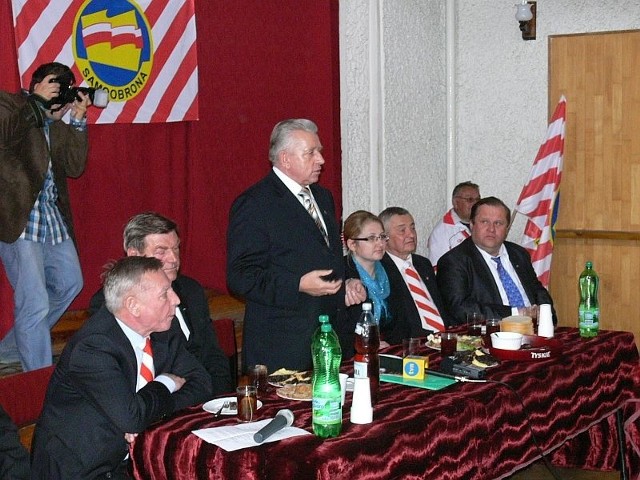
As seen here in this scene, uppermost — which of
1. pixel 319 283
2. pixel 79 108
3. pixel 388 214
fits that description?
pixel 79 108

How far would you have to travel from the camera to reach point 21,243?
4164 millimetres

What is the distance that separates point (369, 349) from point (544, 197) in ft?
12.6

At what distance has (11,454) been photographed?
2.48 m

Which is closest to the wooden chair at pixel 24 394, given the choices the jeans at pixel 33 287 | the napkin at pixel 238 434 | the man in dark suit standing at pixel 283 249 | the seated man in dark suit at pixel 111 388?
the seated man in dark suit at pixel 111 388

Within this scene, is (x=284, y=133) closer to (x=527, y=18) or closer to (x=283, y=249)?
(x=283, y=249)

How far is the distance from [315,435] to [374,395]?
1.15 ft

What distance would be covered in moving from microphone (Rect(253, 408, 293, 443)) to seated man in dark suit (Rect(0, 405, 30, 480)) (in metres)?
0.62

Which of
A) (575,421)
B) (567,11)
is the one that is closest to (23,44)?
(575,421)

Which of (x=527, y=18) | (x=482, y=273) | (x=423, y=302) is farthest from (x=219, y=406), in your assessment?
(x=527, y=18)

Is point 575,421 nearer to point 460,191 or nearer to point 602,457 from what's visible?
point 602,457

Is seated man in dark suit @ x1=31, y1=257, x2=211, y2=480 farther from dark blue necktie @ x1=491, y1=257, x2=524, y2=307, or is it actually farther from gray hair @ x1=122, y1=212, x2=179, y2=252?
dark blue necktie @ x1=491, y1=257, x2=524, y2=307

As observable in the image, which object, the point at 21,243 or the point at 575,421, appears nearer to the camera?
the point at 575,421

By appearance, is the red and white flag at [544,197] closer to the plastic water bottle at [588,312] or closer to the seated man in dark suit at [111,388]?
the plastic water bottle at [588,312]

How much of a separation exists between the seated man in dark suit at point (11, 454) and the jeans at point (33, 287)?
1.77 meters
